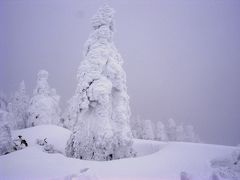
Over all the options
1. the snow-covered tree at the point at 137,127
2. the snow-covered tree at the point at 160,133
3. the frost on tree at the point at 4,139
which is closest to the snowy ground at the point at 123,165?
the frost on tree at the point at 4,139

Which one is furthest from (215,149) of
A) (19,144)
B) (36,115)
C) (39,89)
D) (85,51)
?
(39,89)

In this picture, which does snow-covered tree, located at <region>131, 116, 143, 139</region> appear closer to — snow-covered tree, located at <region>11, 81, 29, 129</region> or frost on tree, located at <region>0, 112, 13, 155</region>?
snow-covered tree, located at <region>11, 81, 29, 129</region>

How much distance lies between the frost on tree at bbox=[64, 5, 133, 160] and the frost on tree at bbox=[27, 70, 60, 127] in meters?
16.7

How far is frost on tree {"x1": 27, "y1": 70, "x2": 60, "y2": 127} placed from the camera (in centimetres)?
3428

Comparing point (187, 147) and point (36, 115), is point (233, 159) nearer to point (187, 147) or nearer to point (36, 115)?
point (187, 147)

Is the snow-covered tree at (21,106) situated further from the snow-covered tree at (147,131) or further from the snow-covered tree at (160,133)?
the snow-covered tree at (160,133)

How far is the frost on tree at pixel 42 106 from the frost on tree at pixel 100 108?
1675 cm

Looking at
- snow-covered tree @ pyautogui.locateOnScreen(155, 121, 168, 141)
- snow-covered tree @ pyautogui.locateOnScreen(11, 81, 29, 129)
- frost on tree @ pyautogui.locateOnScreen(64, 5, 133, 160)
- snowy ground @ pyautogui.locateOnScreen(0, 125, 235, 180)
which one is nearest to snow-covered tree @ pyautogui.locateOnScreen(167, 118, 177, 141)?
snow-covered tree @ pyautogui.locateOnScreen(155, 121, 168, 141)

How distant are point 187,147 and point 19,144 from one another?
12.1 m

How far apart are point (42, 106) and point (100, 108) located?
1902 centimetres

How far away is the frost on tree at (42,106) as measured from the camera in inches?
1350

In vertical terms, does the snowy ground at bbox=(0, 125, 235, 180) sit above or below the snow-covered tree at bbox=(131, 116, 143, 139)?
below

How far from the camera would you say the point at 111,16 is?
21.1m

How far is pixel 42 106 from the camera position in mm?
35031
